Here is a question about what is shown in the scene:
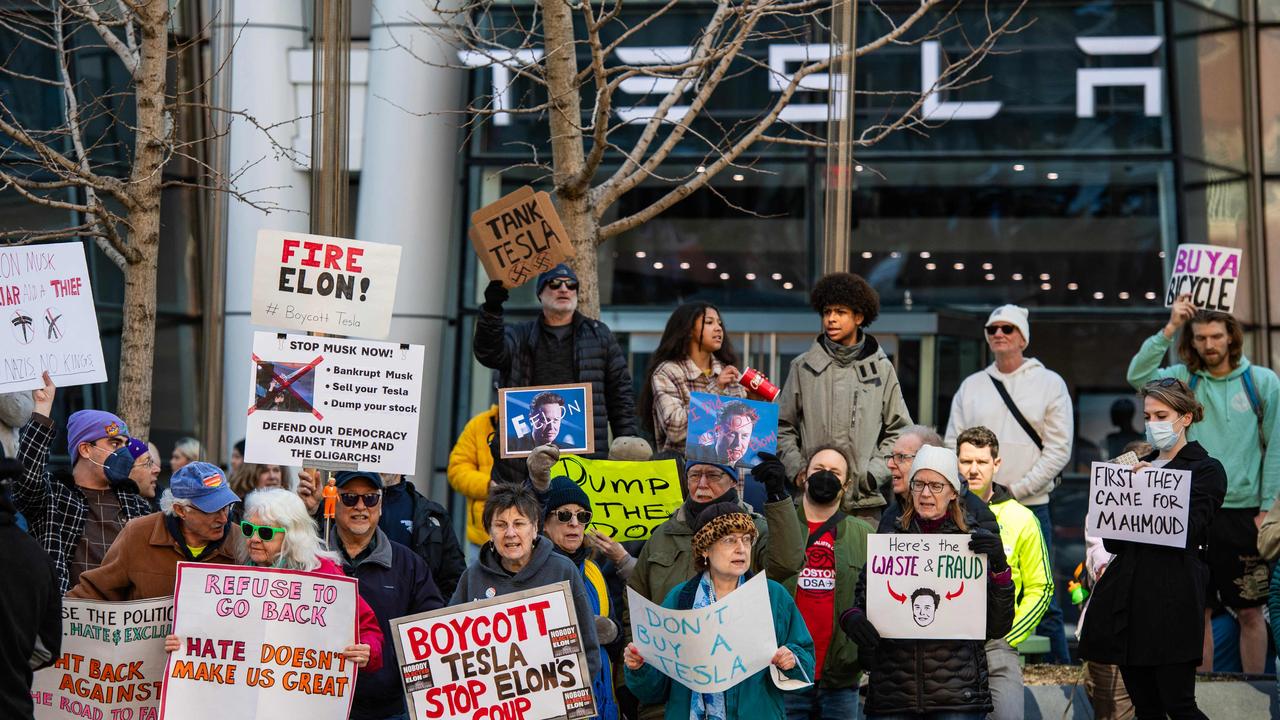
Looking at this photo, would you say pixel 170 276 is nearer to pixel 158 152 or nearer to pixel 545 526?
pixel 158 152

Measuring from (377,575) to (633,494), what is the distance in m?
1.68

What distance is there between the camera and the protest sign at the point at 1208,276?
9.62 meters

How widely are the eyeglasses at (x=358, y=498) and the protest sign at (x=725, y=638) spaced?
1496 mm

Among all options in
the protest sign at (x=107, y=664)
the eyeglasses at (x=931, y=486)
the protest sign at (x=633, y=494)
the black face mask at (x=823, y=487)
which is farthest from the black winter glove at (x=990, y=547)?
the protest sign at (x=107, y=664)

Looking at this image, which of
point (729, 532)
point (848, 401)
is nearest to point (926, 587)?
point (729, 532)

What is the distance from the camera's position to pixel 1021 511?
7.82m

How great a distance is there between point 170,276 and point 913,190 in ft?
24.1

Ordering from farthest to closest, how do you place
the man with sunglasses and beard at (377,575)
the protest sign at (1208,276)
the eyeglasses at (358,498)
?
the protest sign at (1208,276), the eyeglasses at (358,498), the man with sunglasses and beard at (377,575)

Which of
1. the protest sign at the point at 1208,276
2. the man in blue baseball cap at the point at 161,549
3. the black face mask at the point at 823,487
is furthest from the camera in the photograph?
the protest sign at the point at 1208,276

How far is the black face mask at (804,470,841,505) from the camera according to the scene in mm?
7441

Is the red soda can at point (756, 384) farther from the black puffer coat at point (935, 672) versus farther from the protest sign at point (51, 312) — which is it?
the protest sign at point (51, 312)

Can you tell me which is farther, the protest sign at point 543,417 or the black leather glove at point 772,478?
the protest sign at point 543,417

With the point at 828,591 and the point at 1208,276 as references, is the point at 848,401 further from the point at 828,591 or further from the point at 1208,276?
the point at 1208,276

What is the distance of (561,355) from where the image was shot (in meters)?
8.98
